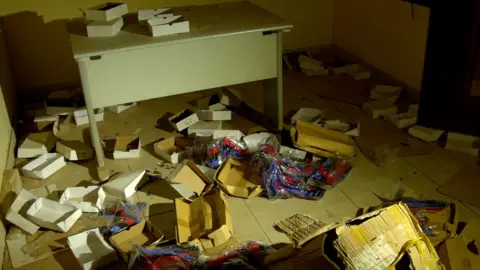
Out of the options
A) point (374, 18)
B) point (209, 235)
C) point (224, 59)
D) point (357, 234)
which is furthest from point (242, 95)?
point (357, 234)

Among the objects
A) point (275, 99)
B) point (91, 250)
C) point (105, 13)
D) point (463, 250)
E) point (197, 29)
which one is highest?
point (105, 13)

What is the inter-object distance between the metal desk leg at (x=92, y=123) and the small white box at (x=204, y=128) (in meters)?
0.55

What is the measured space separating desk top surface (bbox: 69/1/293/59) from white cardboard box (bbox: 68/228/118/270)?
2.82 feet

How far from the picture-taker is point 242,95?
3664 millimetres

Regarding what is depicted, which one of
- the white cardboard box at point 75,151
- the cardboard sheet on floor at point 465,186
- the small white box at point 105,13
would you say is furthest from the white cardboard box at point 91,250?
the cardboard sheet on floor at point 465,186

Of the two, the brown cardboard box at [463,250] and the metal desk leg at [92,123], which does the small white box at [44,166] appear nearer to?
the metal desk leg at [92,123]

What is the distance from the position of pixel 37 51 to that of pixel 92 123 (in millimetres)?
1351

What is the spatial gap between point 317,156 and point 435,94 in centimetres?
85

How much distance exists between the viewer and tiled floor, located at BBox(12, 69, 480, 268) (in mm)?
2363

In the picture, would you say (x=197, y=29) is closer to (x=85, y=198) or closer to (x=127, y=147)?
(x=127, y=147)

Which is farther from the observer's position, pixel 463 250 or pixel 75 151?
pixel 75 151

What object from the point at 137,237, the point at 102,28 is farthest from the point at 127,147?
the point at 137,237

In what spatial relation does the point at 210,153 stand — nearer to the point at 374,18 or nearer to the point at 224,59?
the point at 224,59

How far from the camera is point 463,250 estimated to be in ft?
6.30
